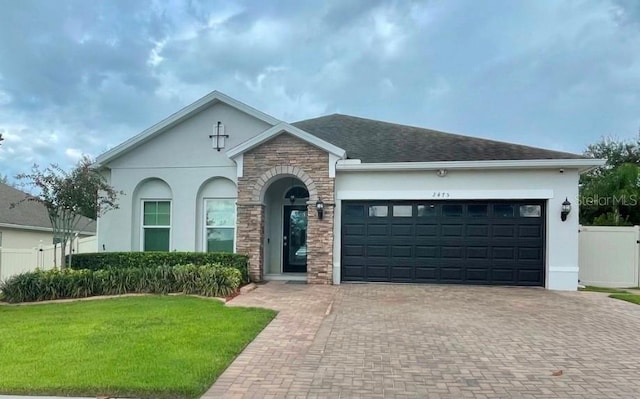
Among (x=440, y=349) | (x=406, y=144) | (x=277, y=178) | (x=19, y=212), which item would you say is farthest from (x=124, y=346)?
(x=19, y=212)

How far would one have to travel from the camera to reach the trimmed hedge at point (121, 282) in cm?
1102

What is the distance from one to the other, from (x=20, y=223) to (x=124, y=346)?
18713 mm

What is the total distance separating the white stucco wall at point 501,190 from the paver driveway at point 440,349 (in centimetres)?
169

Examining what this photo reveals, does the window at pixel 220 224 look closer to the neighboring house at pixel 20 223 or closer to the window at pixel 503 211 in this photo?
the window at pixel 503 211

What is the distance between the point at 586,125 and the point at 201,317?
996 inches

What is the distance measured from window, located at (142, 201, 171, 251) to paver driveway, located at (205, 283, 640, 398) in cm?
547

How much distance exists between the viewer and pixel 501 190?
42.1 ft

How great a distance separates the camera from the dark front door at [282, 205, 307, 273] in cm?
1494

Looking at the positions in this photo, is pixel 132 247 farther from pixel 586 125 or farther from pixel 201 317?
pixel 586 125

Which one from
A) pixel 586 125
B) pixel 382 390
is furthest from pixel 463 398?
pixel 586 125

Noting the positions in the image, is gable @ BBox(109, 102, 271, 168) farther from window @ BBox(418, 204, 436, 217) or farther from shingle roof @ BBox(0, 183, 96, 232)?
shingle roof @ BBox(0, 183, 96, 232)

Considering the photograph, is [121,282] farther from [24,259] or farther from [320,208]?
[320,208]

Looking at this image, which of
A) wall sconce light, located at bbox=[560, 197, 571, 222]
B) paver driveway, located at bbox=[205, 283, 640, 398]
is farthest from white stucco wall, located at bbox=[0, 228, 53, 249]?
wall sconce light, located at bbox=[560, 197, 571, 222]

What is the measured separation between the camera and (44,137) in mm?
25281
